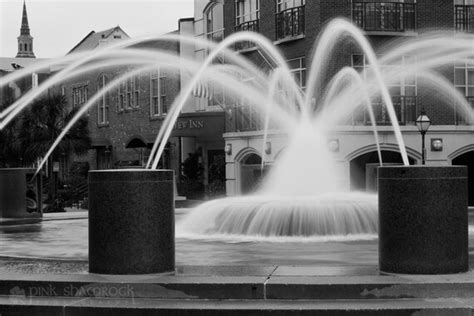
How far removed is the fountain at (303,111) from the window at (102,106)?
7.75 metres

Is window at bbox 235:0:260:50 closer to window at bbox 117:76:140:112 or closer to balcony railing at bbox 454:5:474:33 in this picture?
balcony railing at bbox 454:5:474:33

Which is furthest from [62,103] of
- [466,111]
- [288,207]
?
[288,207]

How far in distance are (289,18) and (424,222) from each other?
2863 centimetres

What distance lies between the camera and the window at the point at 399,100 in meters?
34.5

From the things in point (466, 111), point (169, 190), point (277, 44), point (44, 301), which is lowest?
point (44, 301)

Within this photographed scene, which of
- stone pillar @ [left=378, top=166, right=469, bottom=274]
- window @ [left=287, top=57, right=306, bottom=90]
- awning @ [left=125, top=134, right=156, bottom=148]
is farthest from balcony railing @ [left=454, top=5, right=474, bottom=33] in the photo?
stone pillar @ [left=378, top=166, right=469, bottom=274]

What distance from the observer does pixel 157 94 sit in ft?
169

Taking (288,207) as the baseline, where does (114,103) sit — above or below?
above

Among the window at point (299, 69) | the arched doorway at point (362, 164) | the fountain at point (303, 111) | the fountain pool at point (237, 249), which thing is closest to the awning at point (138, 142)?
the fountain at point (303, 111)

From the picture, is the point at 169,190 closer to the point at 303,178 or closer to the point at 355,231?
the point at 355,231

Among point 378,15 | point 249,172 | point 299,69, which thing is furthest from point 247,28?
point 378,15

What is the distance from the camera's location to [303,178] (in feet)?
58.1

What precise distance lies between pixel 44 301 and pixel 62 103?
36.6 m

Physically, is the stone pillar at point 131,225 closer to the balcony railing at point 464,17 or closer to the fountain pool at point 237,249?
the fountain pool at point 237,249
